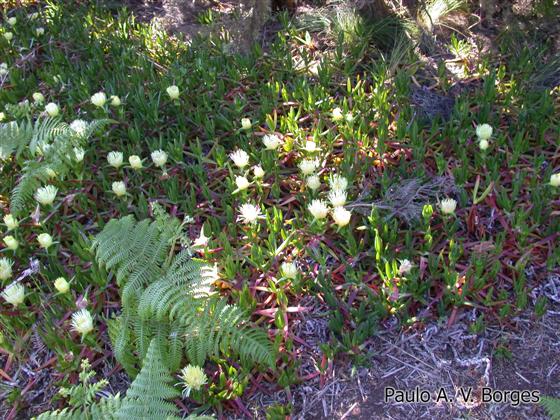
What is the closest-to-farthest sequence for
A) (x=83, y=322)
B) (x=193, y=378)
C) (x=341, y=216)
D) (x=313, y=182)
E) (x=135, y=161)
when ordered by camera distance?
1. (x=193, y=378)
2. (x=83, y=322)
3. (x=341, y=216)
4. (x=313, y=182)
5. (x=135, y=161)

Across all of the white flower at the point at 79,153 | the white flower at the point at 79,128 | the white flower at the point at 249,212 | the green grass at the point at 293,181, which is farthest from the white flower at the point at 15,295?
the white flower at the point at 249,212

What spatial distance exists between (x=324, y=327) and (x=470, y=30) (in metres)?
2.66

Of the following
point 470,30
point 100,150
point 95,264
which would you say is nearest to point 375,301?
point 95,264

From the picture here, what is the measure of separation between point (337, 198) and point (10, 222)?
1516mm

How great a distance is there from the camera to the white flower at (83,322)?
2.36 metres

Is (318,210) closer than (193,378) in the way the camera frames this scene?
No

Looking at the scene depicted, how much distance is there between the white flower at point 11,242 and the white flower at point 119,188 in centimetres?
51

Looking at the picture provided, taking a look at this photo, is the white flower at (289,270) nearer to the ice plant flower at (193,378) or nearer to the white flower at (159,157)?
the ice plant flower at (193,378)

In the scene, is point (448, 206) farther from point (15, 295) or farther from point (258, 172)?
point (15, 295)

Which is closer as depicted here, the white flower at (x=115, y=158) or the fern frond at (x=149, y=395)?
the fern frond at (x=149, y=395)

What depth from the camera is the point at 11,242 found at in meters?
2.71

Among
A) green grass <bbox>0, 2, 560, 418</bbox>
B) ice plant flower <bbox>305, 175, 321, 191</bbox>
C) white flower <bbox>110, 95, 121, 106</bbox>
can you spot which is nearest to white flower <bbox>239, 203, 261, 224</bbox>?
green grass <bbox>0, 2, 560, 418</bbox>

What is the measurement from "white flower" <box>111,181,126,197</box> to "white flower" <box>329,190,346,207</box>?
1.03m

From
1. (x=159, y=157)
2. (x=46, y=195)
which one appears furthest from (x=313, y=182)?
(x=46, y=195)
